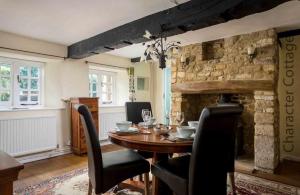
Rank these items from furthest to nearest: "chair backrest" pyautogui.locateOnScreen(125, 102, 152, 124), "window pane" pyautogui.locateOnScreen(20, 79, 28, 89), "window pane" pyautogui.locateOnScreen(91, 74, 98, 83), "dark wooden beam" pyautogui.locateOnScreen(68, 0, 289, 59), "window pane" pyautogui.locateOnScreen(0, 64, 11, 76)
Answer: "window pane" pyautogui.locateOnScreen(91, 74, 98, 83) < "window pane" pyautogui.locateOnScreen(20, 79, 28, 89) < "window pane" pyautogui.locateOnScreen(0, 64, 11, 76) < "chair backrest" pyautogui.locateOnScreen(125, 102, 152, 124) < "dark wooden beam" pyautogui.locateOnScreen(68, 0, 289, 59)

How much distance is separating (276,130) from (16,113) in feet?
13.6

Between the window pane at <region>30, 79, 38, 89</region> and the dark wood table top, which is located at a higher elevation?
the window pane at <region>30, 79, 38, 89</region>

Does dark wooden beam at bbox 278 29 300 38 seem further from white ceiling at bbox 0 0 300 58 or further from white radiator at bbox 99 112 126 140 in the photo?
white radiator at bbox 99 112 126 140

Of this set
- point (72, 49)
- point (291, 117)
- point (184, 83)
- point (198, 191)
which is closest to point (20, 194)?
point (198, 191)

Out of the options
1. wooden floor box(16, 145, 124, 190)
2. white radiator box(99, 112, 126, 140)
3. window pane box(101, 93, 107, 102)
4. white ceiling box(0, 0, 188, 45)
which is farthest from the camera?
window pane box(101, 93, 107, 102)

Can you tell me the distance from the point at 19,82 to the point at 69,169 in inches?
70.3

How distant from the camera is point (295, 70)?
12.2 feet

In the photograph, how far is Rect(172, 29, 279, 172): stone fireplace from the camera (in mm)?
3111

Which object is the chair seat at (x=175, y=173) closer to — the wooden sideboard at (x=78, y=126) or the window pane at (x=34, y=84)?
the wooden sideboard at (x=78, y=126)

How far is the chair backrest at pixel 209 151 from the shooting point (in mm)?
1306

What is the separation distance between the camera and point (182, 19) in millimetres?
2281

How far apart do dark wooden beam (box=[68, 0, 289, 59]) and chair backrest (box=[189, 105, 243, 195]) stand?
102cm

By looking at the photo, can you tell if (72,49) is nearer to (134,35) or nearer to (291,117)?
(134,35)

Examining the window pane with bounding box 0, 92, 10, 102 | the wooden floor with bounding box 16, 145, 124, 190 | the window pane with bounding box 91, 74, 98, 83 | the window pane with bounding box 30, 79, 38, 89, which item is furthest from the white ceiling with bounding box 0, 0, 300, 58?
the wooden floor with bounding box 16, 145, 124, 190
